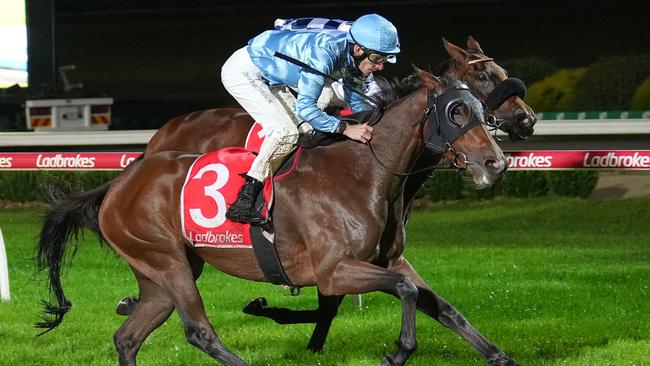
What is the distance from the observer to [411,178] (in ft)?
18.8

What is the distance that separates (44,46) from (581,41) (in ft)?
21.4

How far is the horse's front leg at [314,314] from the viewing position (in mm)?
6039

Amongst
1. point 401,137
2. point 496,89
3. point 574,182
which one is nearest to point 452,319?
point 401,137

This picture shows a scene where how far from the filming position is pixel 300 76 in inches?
209

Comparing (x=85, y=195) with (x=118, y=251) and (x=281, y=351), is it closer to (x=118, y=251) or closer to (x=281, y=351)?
(x=118, y=251)

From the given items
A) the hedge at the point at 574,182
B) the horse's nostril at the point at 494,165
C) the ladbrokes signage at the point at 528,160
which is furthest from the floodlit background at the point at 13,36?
the horse's nostril at the point at 494,165

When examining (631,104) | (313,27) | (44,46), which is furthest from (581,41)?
(313,27)

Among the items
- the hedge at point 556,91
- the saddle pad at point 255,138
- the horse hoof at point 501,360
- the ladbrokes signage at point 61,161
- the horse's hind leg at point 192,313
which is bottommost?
the hedge at point 556,91

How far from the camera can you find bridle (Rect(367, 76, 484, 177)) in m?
5.04

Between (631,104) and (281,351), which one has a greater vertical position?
(281,351)

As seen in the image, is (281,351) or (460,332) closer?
(460,332)

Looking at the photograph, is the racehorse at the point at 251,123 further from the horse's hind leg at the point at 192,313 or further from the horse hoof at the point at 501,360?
the horse hoof at the point at 501,360

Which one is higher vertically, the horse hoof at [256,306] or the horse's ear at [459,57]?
the horse's ear at [459,57]

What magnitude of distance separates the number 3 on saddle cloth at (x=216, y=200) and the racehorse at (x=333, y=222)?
2.0 inches
